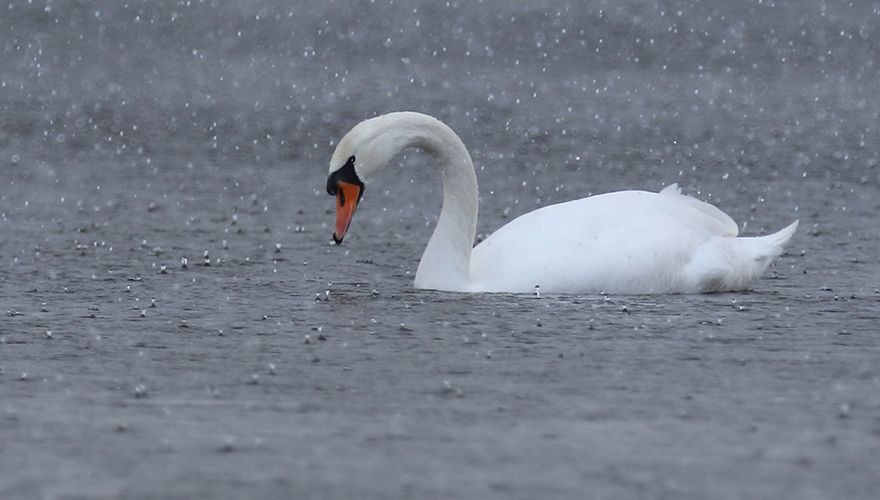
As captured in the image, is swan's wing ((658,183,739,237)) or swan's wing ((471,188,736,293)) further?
swan's wing ((658,183,739,237))

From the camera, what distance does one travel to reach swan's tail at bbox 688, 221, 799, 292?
37.7ft

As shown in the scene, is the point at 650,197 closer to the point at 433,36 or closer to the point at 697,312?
the point at 697,312

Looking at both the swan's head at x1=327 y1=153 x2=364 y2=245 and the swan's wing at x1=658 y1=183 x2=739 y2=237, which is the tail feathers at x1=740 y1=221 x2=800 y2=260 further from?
the swan's head at x1=327 y1=153 x2=364 y2=245

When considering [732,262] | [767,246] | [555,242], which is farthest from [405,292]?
[767,246]

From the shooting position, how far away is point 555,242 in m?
11.2

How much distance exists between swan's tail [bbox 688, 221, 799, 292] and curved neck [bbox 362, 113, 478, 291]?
1392 millimetres

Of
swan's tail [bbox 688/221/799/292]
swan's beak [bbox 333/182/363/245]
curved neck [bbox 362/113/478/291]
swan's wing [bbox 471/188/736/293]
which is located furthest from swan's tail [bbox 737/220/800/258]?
swan's beak [bbox 333/182/363/245]

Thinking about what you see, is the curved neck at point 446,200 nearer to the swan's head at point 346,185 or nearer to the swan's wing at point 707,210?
the swan's head at point 346,185

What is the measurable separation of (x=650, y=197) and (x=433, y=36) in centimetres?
1731

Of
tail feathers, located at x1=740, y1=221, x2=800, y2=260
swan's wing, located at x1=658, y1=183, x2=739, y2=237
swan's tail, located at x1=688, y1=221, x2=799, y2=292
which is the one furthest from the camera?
swan's wing, located at x1=658, y1=183, x2=739, y2=237

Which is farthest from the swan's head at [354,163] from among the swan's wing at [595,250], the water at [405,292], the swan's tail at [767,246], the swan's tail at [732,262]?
the swan's tail at [767,246]

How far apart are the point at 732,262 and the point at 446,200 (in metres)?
1.81

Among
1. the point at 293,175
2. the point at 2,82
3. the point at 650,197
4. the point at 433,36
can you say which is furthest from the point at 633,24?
the point at 650,197

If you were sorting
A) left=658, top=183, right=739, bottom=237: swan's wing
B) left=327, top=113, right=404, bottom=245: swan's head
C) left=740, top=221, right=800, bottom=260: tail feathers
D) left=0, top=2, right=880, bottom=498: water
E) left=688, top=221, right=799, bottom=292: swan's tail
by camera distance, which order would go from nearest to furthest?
1. left=0, top=2, right=880, bottom=498: water
2. left=327, top=113, right=404, bottom=245: swan's head
3. left=688, top=221, right=799, bottom=292: swan's tail
4. left=740, top=221, right=800, bottom=260: tail feathers
5. left=658, top=183, right=739, bottom=237: swan's wing
